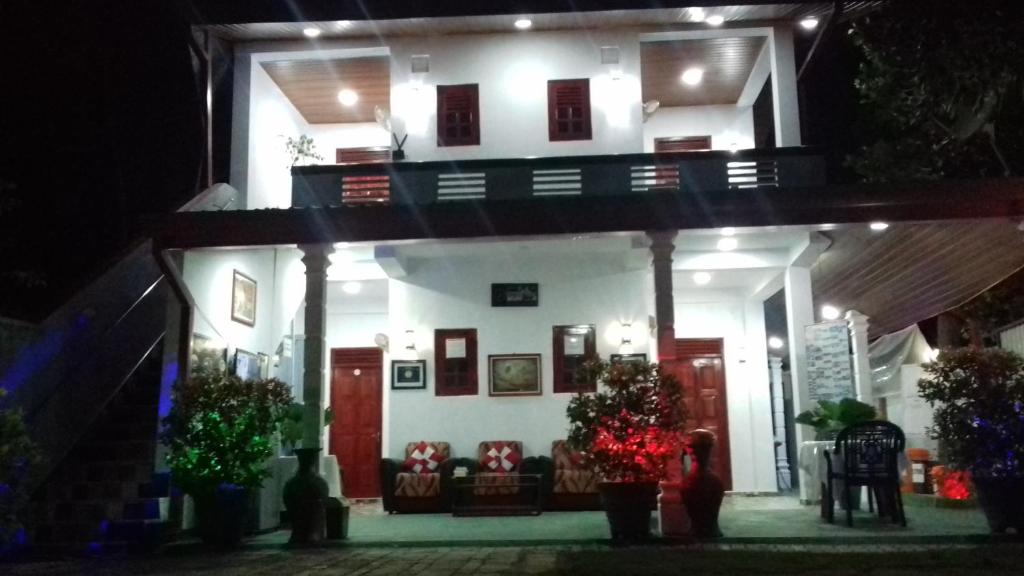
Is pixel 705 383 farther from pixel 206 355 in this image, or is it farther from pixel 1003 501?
pixel 206 355

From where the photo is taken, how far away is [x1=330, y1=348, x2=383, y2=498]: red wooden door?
45.5 ft

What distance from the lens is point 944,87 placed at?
13336 mm

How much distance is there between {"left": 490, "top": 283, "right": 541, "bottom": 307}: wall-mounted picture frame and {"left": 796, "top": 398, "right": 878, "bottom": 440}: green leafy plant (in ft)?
12.6

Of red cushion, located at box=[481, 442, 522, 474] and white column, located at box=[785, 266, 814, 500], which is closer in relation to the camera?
white column, located at box=[785, 266, 814, 500]

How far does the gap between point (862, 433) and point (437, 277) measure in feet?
19.7

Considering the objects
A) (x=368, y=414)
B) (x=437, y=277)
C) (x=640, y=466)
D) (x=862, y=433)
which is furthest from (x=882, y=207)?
(x=368, y=414)

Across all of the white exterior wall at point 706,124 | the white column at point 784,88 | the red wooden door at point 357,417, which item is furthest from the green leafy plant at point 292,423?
the white exterior wall at point 706,124

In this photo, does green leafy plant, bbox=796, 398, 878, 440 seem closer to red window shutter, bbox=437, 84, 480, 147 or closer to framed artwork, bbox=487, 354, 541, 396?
framed artwork, bbox=487, 354, 541, 396

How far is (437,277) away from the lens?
12336mm

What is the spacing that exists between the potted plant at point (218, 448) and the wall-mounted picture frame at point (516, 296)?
4.47 metres

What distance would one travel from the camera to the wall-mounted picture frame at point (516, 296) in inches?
479

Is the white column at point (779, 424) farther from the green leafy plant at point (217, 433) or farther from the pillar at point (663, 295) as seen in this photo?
the green leafy plant at point (217, 433)

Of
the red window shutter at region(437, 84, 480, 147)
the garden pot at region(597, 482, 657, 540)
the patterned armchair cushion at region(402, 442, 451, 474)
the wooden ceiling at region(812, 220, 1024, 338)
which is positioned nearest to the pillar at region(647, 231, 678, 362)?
the garden pot at region(597, 482, 657, 540)

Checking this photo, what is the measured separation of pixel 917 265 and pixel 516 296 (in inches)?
212
